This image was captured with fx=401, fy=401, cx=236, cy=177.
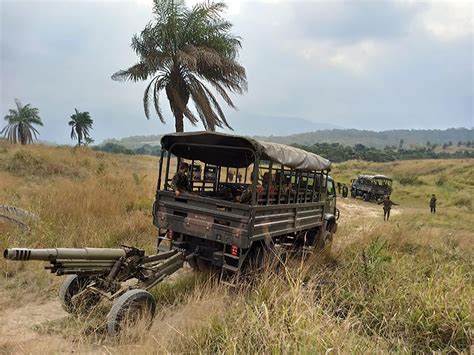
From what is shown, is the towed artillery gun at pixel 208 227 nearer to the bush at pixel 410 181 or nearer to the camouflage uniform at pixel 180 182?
the camouflage uniform at pixel 180 182

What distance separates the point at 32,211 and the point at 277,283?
6505 millimetres

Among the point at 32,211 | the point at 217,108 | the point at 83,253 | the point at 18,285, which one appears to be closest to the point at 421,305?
the point at 83,253

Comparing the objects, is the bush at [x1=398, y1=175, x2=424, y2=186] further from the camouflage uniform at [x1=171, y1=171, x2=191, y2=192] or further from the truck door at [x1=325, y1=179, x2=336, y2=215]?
the camouflage uniform at [x1=171, y1=171, x2=191, y2=192]

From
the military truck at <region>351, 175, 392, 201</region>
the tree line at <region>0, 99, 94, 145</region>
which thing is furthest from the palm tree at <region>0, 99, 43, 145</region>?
the military truck at <region>351, 175, 392, 201</region>

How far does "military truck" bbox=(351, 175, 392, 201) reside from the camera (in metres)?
32.8

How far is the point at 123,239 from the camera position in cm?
896

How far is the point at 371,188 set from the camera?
33031 millimetres

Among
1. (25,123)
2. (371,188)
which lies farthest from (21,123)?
(371,188)

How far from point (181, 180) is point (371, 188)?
27.9 meters

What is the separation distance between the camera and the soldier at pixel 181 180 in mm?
7750

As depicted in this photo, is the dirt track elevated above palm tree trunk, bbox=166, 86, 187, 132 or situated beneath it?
situated beneath

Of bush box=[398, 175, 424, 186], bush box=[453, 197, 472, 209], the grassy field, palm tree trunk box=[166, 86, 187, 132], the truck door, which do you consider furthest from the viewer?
bush box=[398, 175, 424, 186]

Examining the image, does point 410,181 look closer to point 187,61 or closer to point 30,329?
point 187,61

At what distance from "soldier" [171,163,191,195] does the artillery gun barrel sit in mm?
2448
